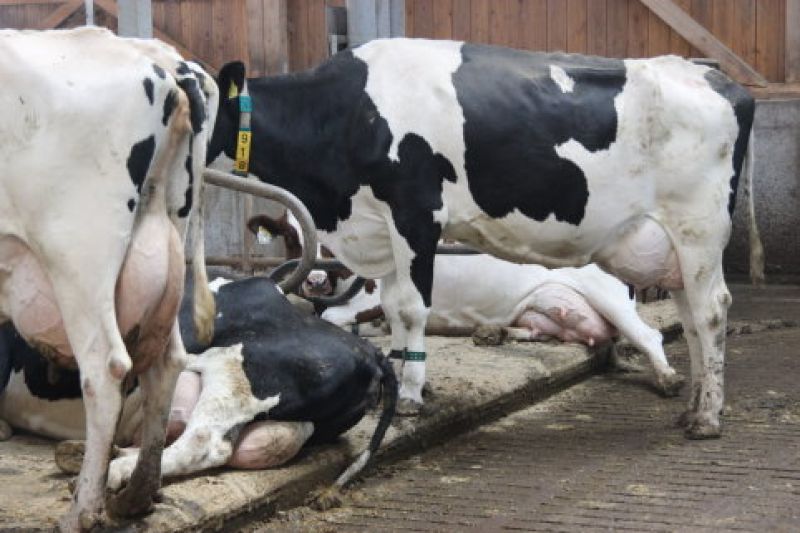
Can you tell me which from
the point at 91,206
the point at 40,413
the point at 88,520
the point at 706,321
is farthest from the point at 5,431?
the point at 706,321

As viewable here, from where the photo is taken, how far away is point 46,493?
18.3 feet

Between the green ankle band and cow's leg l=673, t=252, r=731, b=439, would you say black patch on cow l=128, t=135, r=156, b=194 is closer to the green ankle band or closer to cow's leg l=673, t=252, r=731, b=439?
the green ankle band

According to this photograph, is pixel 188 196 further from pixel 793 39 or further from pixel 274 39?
pixel 274 39

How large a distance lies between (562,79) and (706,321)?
4.70 feet

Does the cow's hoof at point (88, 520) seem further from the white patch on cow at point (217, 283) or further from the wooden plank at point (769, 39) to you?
the wooden plank at point (769, 39)

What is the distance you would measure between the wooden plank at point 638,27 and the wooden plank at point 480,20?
150cm

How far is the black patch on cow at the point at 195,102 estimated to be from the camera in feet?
16.9

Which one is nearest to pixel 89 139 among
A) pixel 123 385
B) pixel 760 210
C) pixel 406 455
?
pixel 123 385

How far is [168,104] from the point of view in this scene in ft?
16.6

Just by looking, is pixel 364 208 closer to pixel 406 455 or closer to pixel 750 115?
pixel 406 455

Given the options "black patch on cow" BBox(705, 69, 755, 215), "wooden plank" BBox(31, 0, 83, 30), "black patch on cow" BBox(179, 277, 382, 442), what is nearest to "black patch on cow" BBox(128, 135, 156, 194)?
"black patch on cow" BBox(179, 277, 382, 442)

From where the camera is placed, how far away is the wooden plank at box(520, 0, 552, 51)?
16.0 metres

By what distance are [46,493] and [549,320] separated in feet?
16.6

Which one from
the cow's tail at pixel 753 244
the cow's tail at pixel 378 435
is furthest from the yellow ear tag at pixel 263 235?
the cow's tail at pixel 378 435
